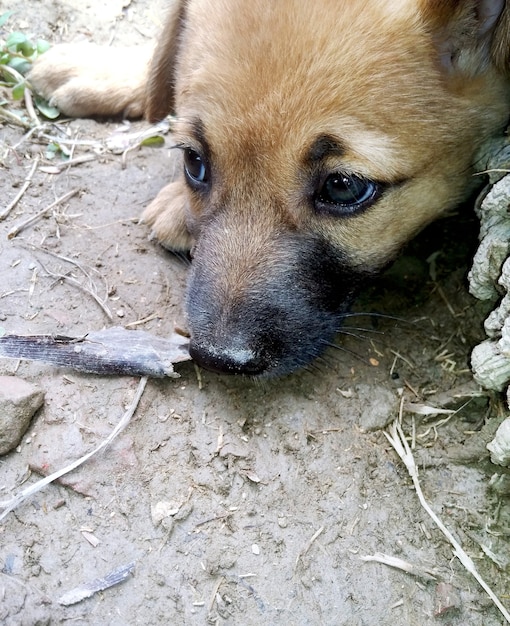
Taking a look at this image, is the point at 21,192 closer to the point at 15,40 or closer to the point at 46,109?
the point at 46,109

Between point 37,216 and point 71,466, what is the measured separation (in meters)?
1.38

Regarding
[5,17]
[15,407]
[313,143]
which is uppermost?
[313,143]

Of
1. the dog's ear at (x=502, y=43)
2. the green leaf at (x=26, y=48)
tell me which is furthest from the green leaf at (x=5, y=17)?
the dog's ear at (x=502, y=43)

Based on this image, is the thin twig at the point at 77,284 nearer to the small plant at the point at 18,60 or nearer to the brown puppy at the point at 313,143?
the brown puppy at the point at 313,143

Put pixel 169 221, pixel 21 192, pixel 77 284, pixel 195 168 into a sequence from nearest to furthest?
pixel 195 168
pixel 77 284
pixel 169 221
pixel 21 192

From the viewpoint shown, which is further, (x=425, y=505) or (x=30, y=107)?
(x=30, y=107)

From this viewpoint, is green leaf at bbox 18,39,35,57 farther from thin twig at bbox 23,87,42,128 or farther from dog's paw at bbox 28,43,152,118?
thin twig at bbox 23,87,42,128

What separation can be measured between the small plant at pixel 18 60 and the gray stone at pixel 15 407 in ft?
6.33

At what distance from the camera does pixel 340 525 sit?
2383mm

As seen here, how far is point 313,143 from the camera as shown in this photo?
2.33 metres

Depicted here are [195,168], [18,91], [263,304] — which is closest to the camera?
[263,304]

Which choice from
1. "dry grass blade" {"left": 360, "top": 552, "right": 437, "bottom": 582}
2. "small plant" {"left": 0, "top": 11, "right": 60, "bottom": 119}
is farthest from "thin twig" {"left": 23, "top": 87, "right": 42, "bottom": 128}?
"dry grass blade" {"left": 360, "top": 552, "right": 437, "bottom": 582}

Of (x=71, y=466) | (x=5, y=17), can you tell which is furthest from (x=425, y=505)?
(x=5, y=17)

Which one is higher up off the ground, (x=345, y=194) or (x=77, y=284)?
(x=345, y=194)
